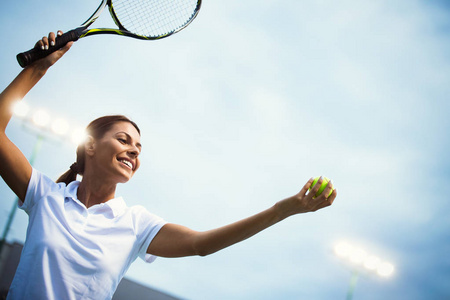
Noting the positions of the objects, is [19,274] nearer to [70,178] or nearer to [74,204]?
[74,204]

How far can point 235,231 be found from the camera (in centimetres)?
216

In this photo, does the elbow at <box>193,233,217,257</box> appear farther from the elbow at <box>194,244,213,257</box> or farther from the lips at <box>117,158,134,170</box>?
the lips at <box>117,158,134,170</box>

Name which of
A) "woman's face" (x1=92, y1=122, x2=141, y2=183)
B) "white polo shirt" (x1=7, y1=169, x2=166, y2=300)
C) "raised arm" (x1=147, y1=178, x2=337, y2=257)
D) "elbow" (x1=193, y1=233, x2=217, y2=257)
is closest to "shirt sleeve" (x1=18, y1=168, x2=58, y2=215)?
"white polo shirt" (x1=7, y1=169, x2=166, y2=300)

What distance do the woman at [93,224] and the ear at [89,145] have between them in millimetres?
14

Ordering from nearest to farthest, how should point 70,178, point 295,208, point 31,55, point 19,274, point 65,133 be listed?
1. point 295,208
2. point 19,274
3. point 31,55
4. point 70,178
5. point 65,133

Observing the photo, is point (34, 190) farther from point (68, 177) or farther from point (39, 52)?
point (39, 52)

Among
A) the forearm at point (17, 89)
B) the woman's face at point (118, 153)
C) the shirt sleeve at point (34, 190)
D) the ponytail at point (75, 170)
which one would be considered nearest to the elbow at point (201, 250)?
the woman's face at point (118, 153)

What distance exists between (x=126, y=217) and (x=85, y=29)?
1931 millimetres

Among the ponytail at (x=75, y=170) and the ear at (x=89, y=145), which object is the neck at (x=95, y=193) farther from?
the ponytail at (x=75, y=170)

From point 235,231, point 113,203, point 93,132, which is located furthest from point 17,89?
point 235,231

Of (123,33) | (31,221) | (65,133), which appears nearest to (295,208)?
(31,221)

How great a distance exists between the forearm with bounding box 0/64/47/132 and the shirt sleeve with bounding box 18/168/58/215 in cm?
33

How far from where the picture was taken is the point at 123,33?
4.17 metres

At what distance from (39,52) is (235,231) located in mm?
1758
